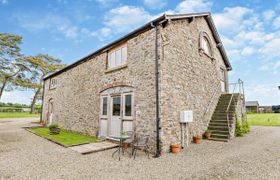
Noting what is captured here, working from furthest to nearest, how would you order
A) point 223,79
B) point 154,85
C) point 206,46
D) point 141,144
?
point 223,79 → point 206,46 → point 141,144 → point 154,85

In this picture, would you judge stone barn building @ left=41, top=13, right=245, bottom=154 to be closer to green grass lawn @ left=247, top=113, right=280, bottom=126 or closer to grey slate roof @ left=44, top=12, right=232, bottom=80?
grey slate roof @ left=44, top=12, right=232, bottom=80

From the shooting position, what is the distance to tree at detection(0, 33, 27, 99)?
21266 mm

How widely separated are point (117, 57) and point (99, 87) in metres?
2.16

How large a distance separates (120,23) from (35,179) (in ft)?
24.3

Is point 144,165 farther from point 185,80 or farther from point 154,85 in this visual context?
point 185,80

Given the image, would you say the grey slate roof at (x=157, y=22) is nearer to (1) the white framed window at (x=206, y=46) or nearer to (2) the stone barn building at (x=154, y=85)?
(2) the stone barn building at (x=154, y=85)

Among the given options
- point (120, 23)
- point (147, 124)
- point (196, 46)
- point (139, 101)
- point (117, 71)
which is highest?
point (120, 23)

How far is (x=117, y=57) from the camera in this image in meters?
8.52

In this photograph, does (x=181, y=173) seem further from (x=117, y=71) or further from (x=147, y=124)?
(x=117, y=71)

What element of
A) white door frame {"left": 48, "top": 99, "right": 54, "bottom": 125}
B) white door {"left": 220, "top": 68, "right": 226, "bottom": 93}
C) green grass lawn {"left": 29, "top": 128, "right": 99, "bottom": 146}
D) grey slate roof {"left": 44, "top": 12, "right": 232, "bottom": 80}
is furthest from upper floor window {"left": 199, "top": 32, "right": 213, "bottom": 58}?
white door frame {"left": 48, "top": 99, "right": 54, "bottom": 125}

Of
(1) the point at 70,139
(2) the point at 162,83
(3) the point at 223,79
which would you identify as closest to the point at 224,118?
(3) the point at 223,79

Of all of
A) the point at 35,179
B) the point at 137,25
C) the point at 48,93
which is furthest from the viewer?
the point at 48,93

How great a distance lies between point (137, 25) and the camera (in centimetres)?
727

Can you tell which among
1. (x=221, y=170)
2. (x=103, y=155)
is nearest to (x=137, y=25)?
(x=103, y=155)
